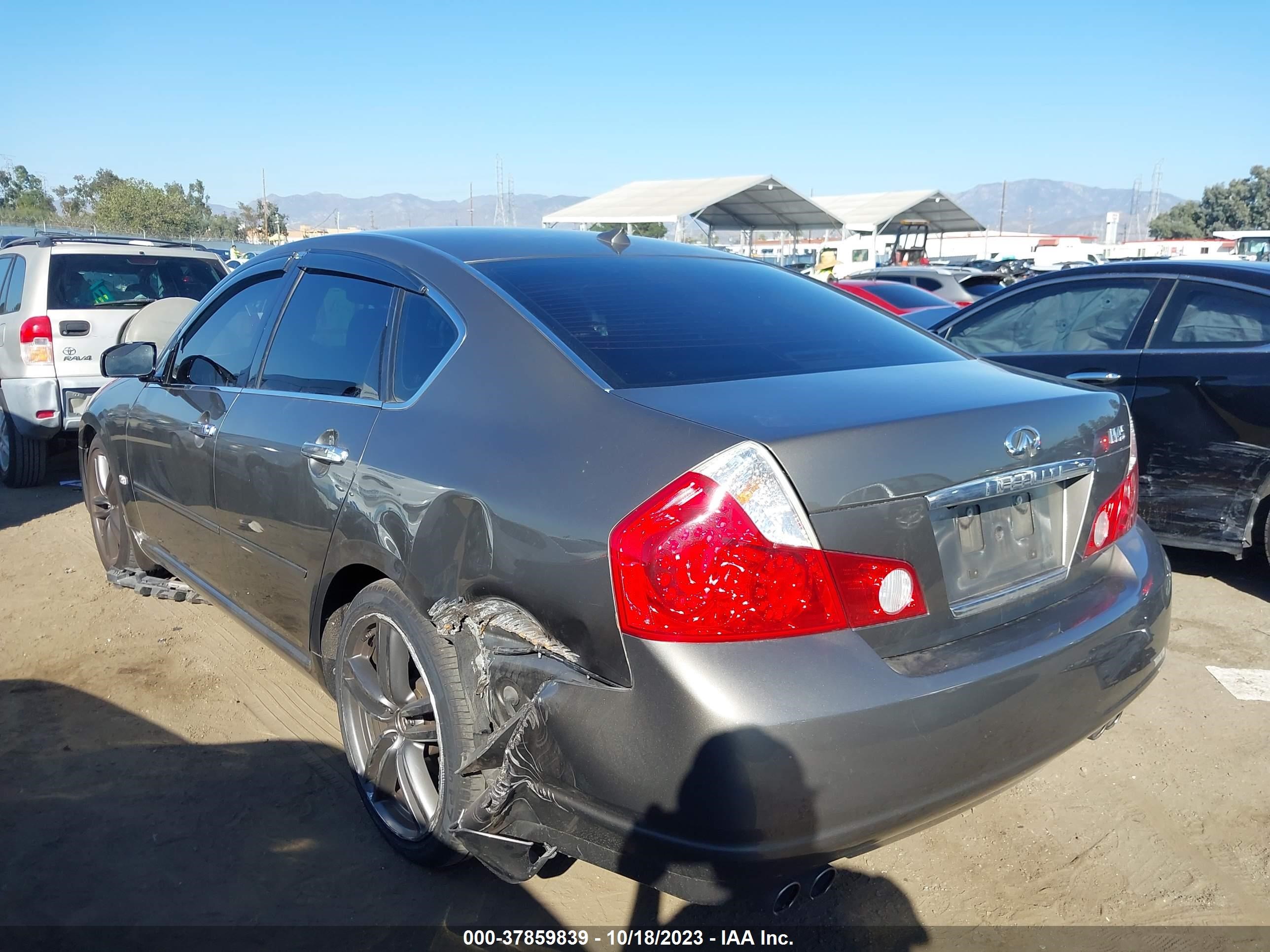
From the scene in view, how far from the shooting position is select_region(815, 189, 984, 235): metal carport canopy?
3834cm

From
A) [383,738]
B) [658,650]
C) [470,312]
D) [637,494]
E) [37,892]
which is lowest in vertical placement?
[37,892]

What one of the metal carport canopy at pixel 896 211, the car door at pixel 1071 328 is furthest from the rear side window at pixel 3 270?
the metal carport canopy at pixel 896 211

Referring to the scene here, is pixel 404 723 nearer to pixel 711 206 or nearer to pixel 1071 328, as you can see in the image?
pixel 1071 328

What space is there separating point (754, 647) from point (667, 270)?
1.61 metres

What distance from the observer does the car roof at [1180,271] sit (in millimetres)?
4711

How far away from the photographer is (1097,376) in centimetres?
495

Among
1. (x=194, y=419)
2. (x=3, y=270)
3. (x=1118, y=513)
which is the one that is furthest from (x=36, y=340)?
(x=1118, y=513)

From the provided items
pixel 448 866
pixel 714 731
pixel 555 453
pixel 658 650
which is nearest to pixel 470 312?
pixel 555 453

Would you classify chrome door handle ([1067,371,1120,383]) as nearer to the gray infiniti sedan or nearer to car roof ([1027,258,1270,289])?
car roof ([1027,258,1270,289])

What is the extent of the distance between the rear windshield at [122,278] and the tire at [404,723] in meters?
5.84

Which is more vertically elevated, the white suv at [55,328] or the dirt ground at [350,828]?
the white suv at [55,328]

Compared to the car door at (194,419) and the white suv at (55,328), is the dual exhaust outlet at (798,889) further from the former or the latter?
the white suv at (55,328)

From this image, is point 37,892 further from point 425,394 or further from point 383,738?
point 425,394

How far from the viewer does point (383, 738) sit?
272 cm
